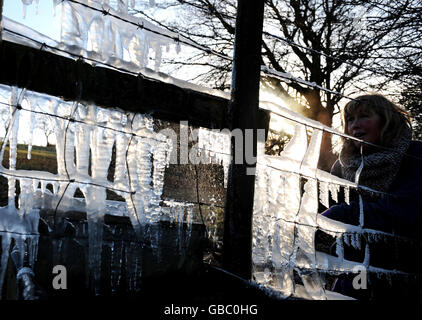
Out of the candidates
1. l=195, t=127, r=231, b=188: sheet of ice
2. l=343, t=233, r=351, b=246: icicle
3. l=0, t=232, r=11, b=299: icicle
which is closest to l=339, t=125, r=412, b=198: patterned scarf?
l=343, t=233, r=351, b=246: icicle

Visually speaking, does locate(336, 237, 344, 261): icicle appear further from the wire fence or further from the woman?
the woman

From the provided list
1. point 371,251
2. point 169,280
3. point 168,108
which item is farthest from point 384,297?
point 168,108

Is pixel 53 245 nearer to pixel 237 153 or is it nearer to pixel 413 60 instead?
pixel 237 153

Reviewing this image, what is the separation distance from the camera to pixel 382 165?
7.32 ft

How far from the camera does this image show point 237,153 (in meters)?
1.48

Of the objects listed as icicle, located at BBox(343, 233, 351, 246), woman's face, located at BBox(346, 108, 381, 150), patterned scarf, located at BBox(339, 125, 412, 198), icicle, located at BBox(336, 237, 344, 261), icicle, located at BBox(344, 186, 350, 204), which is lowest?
icicle, located at BBox(336, 237, 344, 261)

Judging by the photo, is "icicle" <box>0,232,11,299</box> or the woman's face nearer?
"icicle" <box>0,232,11,299</box>

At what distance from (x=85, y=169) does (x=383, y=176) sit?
1987mm

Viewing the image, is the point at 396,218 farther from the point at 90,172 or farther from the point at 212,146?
the point at 90,172

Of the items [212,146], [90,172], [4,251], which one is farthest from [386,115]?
[4,251]

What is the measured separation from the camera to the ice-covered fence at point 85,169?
128 cm

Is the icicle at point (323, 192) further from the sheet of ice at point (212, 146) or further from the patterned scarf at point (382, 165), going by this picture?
the sheet of ice at point (212, 146)

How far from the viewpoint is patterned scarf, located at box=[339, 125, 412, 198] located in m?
2.21

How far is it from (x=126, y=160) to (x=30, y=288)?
0.63 meters
